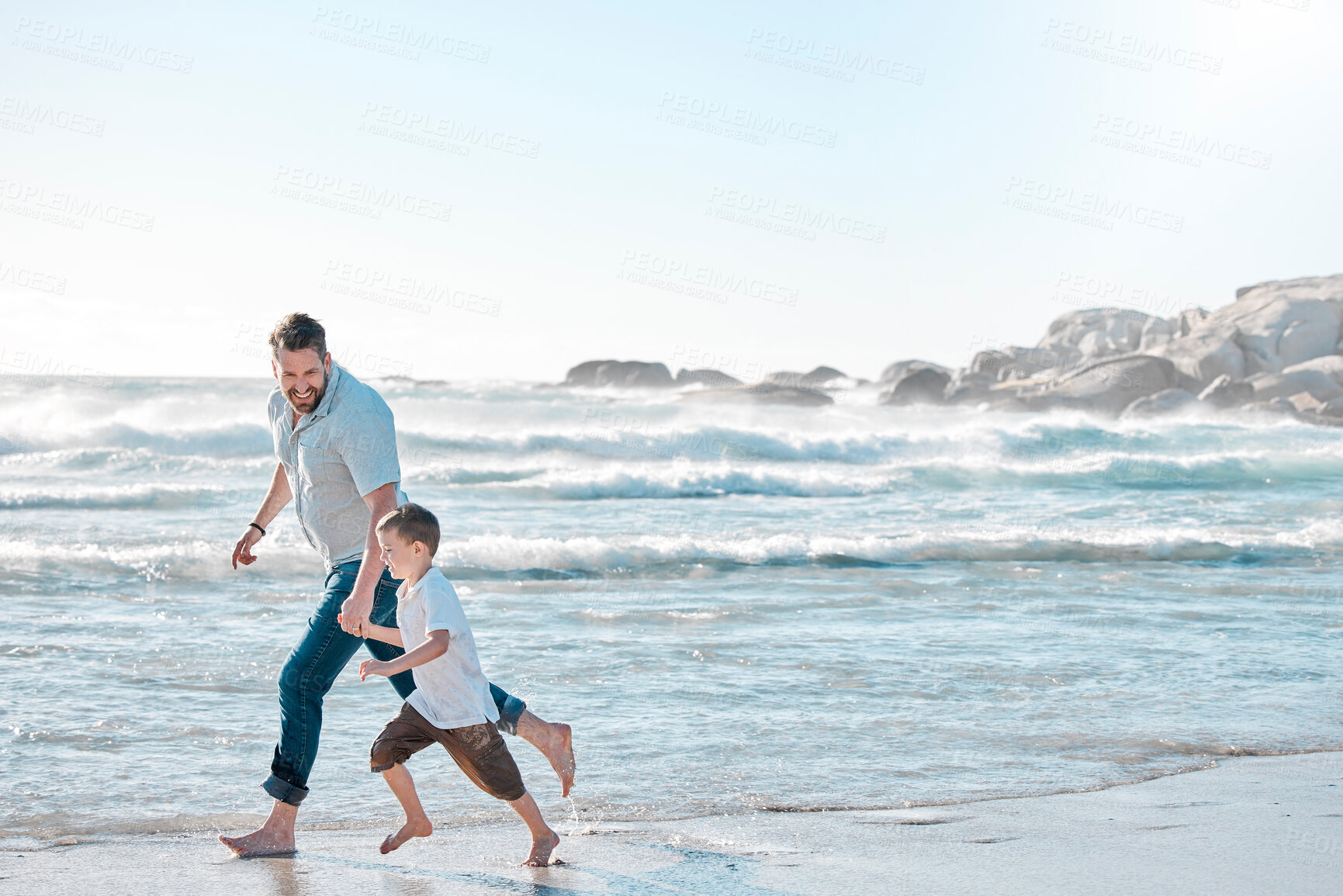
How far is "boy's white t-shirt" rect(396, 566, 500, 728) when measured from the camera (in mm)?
3266

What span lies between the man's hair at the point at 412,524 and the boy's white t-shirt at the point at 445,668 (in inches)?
4.8

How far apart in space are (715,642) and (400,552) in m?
4.07

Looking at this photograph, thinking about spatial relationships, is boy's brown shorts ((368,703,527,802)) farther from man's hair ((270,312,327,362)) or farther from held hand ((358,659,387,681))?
man's hair ((270,312,327,362))

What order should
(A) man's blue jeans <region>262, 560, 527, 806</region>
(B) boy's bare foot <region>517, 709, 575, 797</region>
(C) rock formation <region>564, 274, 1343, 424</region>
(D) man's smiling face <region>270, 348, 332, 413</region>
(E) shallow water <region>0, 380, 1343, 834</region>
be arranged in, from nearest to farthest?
(D) man's smiling face <region>270, 348, 332, 413</region> < (A) man's blue jeans <region>262, 560, 527, 806</region> < (B) boy's bare foot <region>517, 709, 575, 797</region> < (E) shallow water <region>0, 380, 1343, 834</region> < (C) rock formation <region>564, 274, 1343, 424</region>

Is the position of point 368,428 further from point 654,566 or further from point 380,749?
point 654,566

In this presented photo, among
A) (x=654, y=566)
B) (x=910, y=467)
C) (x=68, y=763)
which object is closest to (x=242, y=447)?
(x=910, y=467)

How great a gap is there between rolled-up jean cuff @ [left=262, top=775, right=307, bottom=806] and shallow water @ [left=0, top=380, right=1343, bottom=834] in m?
0.42

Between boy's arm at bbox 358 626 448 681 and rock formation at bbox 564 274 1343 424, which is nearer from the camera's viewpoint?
boy's arm at bbox 358 626 448 681

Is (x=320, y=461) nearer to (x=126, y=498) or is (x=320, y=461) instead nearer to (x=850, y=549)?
(x=850, y=549)

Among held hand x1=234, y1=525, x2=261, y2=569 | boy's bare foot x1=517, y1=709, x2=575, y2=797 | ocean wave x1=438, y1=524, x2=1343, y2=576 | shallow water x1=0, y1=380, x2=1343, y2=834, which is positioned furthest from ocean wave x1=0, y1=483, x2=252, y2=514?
boy's bare foot x1=517, y1=709, x2=575, y2=797

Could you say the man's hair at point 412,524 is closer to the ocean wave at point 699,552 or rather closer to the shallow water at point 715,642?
the shallow water at point 715,642

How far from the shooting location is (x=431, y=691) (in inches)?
131

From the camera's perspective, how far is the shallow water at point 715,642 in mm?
4426

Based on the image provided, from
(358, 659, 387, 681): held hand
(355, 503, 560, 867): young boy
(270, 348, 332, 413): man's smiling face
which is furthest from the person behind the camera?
(270, 348, 332, 413): man's smiling face
